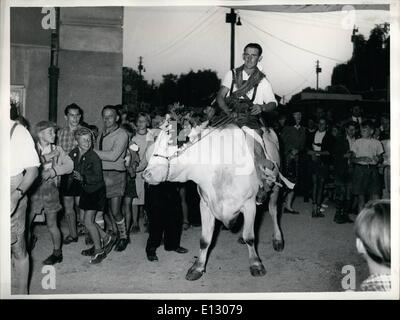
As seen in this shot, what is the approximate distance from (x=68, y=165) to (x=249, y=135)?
2095mm

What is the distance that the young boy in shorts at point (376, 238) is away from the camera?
7.04 ft

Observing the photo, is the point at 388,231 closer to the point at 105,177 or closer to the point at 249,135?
the point at 249,135

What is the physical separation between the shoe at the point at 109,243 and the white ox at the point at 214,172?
1.09m

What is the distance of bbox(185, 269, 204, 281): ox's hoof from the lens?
4.18 metres

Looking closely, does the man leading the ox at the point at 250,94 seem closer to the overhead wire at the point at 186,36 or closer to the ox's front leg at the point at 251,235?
the ox's front leg at the point at 251,235

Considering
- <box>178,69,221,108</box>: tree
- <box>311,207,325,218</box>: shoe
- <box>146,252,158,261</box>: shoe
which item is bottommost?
<box>146,252,158,261</box>: shoe

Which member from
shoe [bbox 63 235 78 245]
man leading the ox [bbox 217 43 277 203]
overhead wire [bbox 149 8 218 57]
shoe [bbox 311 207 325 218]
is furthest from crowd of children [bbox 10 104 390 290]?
overhead wire [bbox 149 8 218 57]

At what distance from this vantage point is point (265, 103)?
4637 mm

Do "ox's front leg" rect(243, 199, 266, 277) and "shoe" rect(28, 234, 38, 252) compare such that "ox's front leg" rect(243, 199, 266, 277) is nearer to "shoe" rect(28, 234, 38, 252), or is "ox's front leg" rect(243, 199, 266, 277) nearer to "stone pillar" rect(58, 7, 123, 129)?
"shoe" rect(28, 234, 38, 252)

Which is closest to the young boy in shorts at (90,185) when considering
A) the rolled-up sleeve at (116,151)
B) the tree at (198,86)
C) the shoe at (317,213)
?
the rolled-up sleeve at (116,151)

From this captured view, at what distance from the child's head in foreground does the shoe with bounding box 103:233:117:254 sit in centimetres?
322

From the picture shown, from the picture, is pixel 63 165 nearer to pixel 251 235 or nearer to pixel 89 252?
pixel 89 252

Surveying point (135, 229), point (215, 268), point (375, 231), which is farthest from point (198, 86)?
point (375, 231)

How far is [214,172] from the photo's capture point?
409 cm
